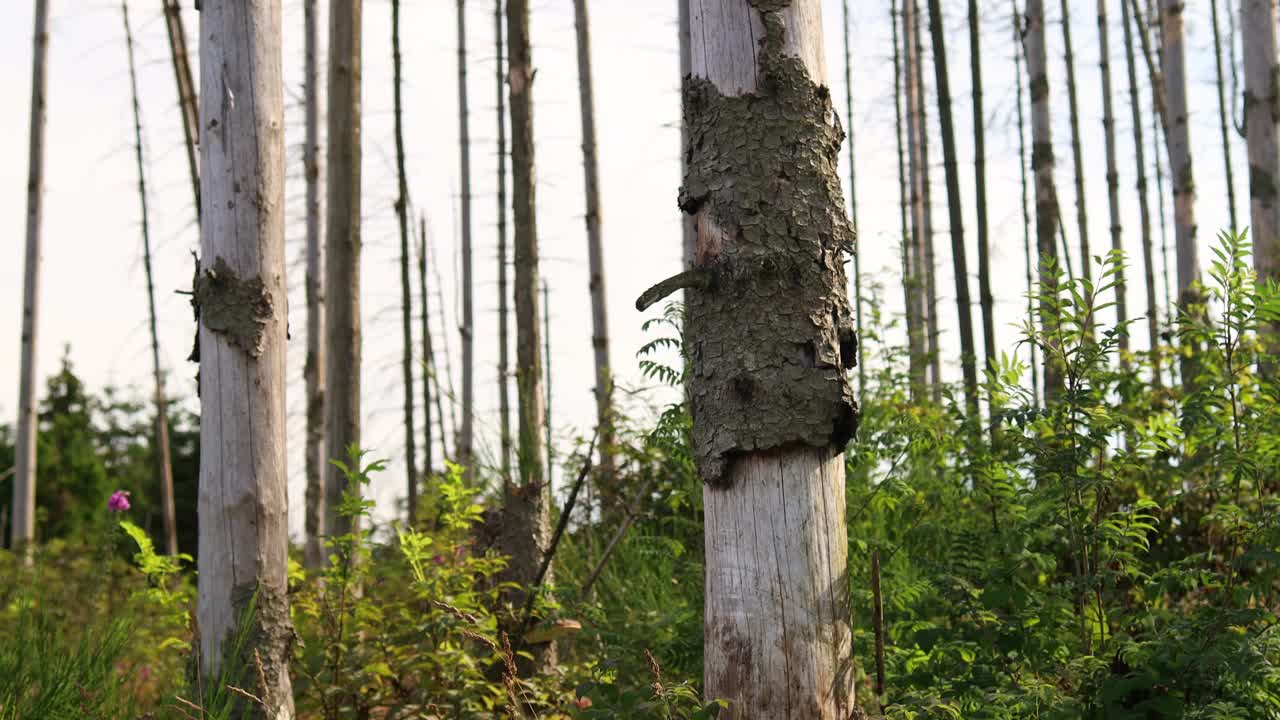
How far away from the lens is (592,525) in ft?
19.5

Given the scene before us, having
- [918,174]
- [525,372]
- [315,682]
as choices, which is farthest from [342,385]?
[918,174]

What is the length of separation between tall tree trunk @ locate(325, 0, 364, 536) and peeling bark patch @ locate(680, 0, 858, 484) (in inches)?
178

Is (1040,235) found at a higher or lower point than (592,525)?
higher

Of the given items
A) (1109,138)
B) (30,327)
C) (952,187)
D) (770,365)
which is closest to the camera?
(770,365)

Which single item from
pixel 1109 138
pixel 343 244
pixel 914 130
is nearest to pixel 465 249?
pixel 343 244

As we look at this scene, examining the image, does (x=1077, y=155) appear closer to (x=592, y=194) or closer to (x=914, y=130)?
(x=914, y=130)

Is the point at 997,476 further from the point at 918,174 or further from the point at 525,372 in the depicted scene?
the point at 918,174

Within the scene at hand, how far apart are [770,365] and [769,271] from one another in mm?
239

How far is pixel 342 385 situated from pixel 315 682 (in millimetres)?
3084

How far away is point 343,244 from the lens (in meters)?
6.87

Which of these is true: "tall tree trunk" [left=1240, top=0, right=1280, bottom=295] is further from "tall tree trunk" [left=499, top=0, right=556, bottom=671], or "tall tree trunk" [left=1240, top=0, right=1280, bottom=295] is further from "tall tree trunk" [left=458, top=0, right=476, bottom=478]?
"tall tree trunk" [left=458, top=0, right=476, bottom=478]

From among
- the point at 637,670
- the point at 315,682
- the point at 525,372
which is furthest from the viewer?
the point at 525,372

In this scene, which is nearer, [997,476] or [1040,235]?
[997,476]

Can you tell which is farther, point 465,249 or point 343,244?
point 465,249
